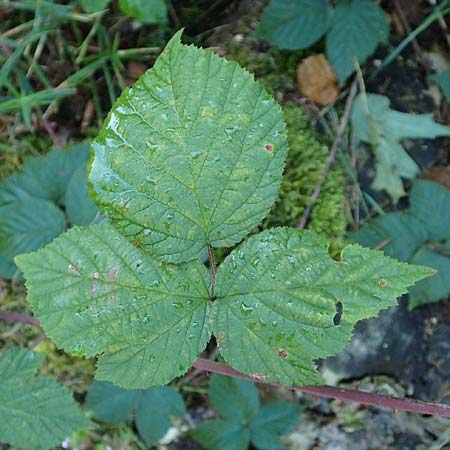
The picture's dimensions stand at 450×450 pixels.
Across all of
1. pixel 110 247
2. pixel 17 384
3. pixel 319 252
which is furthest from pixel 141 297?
pixel 17 384

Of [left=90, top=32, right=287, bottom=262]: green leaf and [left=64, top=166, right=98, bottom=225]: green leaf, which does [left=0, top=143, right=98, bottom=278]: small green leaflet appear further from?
[left=90, top=32, right=287, bottom=262]: green leaf

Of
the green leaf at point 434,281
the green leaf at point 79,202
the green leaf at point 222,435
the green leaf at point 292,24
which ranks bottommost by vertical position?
the green leaf at point 222,435

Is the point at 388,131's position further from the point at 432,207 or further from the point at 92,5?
the point at 92,5

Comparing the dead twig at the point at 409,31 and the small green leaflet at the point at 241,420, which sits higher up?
the dead twig at the point at 409,31

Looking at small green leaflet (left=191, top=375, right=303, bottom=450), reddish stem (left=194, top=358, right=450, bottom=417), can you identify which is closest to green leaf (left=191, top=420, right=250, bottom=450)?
small green leaflet (left=191, top=375, right=303, bottom=450)

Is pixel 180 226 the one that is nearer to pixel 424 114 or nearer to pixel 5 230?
pixel 5 230

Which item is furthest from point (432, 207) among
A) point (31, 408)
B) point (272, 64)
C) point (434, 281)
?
point (31, 408)

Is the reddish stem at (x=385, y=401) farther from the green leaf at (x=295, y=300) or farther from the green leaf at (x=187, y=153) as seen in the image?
the green leaf at (x=187, y=153)

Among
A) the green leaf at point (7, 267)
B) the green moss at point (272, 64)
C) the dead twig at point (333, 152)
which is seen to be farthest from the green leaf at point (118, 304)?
the green moss at point (272, 64)

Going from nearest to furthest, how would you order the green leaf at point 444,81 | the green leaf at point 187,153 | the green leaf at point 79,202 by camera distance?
the green leaf at point 187,153 → the green leaf at point 79,202 → the green leaf at point 444,81
